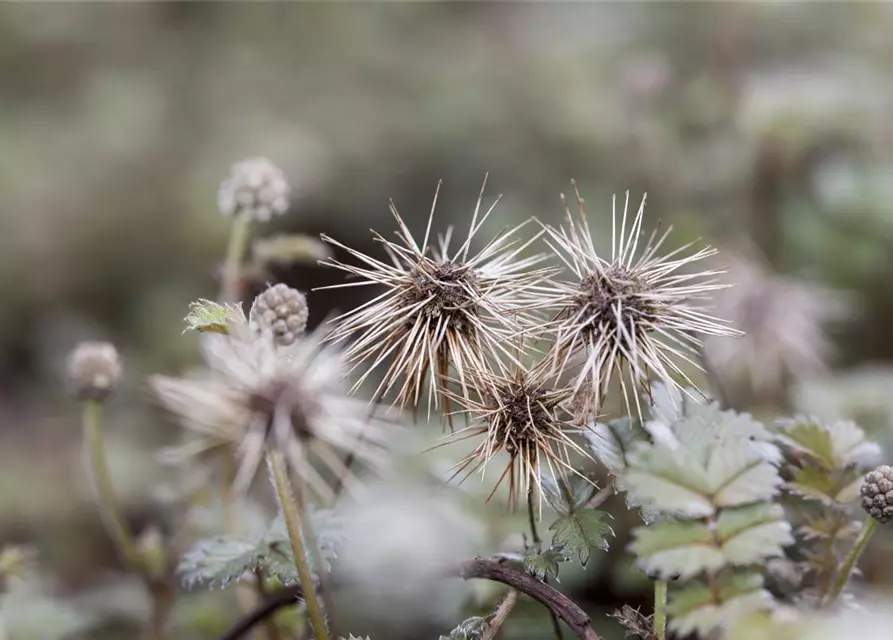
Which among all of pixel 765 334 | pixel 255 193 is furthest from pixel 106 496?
pixel 765 334

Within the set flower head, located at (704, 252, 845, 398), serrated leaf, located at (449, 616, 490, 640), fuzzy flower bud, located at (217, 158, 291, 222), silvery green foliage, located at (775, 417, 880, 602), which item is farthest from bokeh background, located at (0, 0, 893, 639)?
silvery green foliage, located at (775, 417, 880, 602)

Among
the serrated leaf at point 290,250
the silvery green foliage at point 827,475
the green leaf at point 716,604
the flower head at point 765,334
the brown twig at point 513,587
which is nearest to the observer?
the green leaf at point 716,604

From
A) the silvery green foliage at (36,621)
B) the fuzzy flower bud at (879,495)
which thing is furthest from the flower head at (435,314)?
the silvery green foliage at (36,621)

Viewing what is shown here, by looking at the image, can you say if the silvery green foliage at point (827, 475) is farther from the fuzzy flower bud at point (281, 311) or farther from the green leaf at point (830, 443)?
the fuzzy flower bud at point (281, 311)

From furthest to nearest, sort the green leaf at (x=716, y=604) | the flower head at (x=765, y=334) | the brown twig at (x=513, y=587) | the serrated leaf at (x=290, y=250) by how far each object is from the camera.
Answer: the flower head at (x=765, y=334) → the serrated leaf at (x=290, y=250) → the brown twig at (x=513, y=587) → the green leaf at (x=716, y=604)

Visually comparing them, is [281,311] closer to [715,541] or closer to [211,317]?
[211,317]

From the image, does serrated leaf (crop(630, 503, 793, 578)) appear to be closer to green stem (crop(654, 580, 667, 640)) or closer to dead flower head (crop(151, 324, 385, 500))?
green stem (crop(654, 580, 667, 640))
